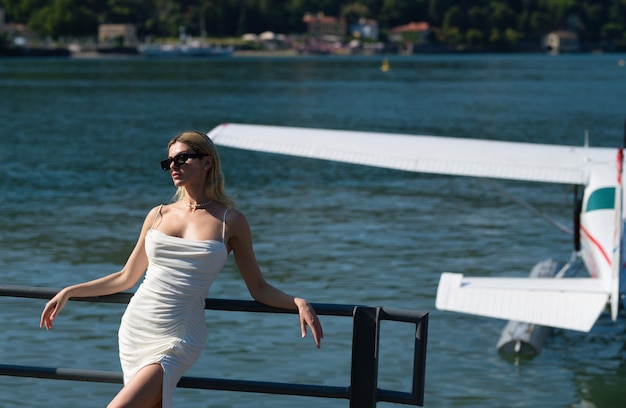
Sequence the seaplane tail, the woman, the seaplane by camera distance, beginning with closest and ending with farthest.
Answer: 1. the woman
2. the seaplane tail
3. the seaplane

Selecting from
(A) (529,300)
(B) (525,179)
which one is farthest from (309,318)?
(B) (525,179)

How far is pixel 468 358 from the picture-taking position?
12500 mm

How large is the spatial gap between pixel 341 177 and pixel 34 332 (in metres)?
16.9

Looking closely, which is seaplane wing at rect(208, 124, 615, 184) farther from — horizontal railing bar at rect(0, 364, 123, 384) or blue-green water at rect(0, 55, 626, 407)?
horizontal railing bar at rect(0, 364, 123, 384)

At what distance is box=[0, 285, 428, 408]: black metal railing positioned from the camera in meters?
4.46

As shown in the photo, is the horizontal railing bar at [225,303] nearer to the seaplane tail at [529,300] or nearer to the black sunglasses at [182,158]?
the black sunglasses at [182,158]

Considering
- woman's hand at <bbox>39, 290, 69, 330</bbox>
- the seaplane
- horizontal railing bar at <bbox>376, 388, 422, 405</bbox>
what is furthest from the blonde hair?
the seaplane

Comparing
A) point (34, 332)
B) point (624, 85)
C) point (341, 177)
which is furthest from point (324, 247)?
point (624, 85)

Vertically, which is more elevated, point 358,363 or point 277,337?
point 358,363

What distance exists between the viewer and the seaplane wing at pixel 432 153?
46.9 feet

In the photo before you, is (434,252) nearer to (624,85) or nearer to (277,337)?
(277,337)

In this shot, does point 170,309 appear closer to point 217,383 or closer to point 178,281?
point 178,281

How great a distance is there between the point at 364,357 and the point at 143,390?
0.85 meters

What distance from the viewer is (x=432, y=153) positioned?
1458 centimetres
